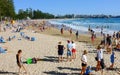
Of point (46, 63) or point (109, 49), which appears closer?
point (46, 63)

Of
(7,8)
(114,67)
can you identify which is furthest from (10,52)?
(7,8)

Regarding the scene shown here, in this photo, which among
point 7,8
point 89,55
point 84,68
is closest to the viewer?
point 84,68

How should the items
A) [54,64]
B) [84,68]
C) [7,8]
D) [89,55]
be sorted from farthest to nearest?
1. [7,8]
2. [89,55]
3. [54,64]
4. [84,68]

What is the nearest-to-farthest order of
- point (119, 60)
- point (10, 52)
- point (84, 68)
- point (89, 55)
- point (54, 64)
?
point (84, 68), point (54, 64), point (119, 60), point (89, 55), point (10, 52)

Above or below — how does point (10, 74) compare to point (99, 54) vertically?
below

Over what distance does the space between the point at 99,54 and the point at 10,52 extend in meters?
9.12

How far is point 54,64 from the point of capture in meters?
16.8

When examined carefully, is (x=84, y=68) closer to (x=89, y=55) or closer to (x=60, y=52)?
(x=60, y=52)

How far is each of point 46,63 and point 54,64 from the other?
573 mm

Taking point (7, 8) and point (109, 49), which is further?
point (7, 8)

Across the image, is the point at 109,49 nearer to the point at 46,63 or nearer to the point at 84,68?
the point at 46,63

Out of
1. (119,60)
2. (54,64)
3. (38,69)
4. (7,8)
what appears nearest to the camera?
(38,69)

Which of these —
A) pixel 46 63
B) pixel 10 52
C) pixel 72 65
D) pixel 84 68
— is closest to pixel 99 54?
pixel 84 68

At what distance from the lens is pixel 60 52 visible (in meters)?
17.0
